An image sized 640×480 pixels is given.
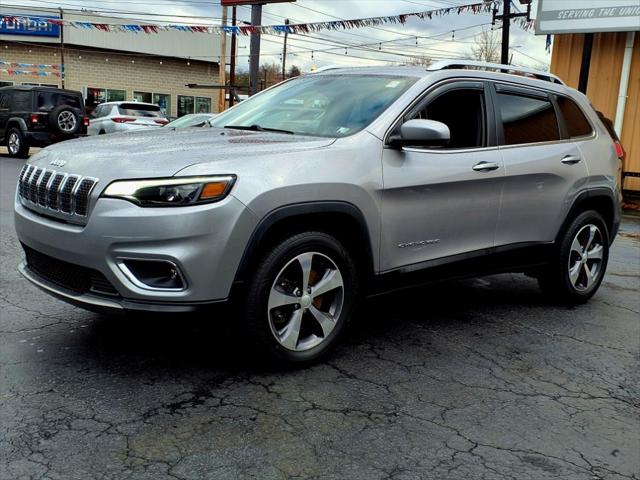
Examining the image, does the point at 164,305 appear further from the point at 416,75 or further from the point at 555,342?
the point at 555,342

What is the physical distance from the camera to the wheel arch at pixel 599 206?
525 centimetres

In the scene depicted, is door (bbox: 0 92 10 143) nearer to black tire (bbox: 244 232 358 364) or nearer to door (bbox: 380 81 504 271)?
door (bbox: 380 81 504 271)

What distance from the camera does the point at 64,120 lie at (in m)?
17.6

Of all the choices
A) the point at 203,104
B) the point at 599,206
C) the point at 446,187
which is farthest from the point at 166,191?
the point at 203,104

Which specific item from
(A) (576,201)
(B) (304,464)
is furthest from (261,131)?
(A) (576,201)

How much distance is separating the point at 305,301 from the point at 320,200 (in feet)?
1.85

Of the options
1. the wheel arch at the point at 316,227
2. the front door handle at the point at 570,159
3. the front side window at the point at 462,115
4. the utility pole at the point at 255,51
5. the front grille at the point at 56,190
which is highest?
the utility pole at the point at 255,51

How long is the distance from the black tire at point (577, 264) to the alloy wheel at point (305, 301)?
7.50 ft

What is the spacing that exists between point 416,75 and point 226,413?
2.51 metres

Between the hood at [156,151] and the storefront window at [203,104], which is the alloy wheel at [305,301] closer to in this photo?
the hood at [156,151]

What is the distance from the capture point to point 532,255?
16.5 feet

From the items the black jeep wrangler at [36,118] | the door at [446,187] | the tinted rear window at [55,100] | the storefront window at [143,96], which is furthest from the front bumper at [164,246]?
the storefront window at [143,96]

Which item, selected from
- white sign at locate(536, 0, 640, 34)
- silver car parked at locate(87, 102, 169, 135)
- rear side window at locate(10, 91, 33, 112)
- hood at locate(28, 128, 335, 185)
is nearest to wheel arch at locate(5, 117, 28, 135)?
rear side window at locate(10, 91, 33, 112)

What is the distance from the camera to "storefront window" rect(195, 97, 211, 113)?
41.8m
